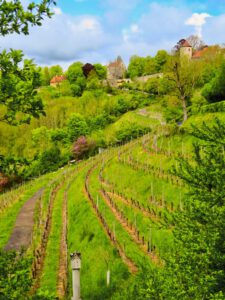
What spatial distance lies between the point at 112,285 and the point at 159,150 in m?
23.9

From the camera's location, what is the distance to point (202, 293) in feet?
29.0

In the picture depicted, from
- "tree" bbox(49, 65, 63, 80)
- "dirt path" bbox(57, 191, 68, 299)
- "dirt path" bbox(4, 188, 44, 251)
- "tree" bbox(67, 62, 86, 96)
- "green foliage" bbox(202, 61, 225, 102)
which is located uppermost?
"tree" bbox(49, 65, 63, 80)

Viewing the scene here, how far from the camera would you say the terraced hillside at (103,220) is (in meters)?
19.9

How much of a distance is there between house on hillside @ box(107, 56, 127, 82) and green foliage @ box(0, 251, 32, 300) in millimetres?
119501

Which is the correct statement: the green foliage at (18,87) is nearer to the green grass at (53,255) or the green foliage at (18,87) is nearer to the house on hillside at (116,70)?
the green grass at (53,255)

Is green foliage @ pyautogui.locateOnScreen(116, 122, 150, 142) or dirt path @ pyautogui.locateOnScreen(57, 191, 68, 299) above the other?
green foliage @ pyautogui.locateOnScreen(116, 122, 150, 142)

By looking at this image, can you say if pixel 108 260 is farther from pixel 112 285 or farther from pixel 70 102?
pixel 70 102

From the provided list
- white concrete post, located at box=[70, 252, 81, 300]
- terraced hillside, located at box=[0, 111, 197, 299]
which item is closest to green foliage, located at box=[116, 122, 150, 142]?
terraced hillside, located at box=[0, 111, 197, 299]

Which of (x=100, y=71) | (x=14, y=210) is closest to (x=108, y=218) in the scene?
(x=14, y=210)

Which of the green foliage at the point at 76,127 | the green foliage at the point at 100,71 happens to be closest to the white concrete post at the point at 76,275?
the green foliage at the point at 76,127

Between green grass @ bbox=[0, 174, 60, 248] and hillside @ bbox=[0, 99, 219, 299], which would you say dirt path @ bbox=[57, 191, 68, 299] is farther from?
green grass @ bbox=[0, 174, 60, 248]

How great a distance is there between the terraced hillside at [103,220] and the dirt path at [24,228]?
9 cm

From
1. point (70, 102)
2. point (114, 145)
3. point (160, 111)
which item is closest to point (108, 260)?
point (114, 145)

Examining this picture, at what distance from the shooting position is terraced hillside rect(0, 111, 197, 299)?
1989 cm
